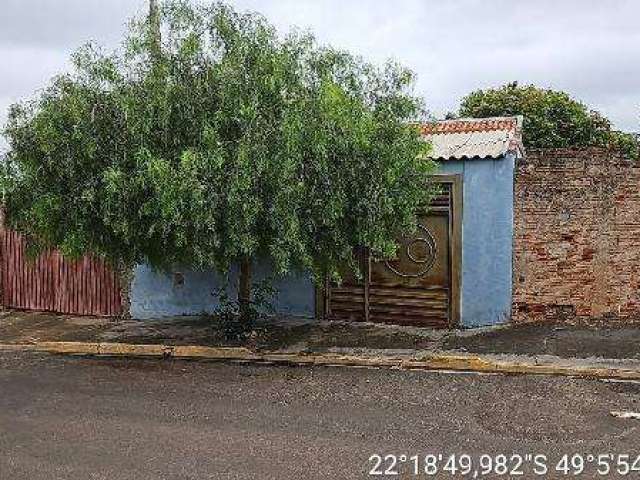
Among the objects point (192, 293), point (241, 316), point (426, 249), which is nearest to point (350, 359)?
point (241, 316)

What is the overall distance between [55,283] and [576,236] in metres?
9.63

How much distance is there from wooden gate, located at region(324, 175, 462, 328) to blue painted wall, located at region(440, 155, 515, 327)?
14cm

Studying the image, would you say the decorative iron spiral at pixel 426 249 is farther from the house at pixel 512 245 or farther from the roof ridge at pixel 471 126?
the roof ridge at pixel 471 126

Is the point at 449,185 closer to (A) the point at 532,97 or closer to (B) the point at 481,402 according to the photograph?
(B) the point at 481,402


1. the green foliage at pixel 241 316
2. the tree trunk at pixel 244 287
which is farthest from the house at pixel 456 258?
the tree trunk at pixel 244 287

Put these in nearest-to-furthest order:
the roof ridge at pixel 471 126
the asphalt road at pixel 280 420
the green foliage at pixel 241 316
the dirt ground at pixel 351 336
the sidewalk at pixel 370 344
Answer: the asphalt road at pixel 280 420 → the sidewalk at pixel 370 344 → the dirt ground at pixel 351 336 → the green foliage at pixel 241 316 → the roof ridge at pixel 471 126

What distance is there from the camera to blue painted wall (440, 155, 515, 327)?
35.4ft

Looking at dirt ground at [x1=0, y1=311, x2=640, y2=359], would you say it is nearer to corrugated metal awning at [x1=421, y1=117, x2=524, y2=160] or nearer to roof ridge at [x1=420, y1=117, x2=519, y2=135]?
corrugated metal awning at [x1=421, y1=117, x2=524, y2=160]

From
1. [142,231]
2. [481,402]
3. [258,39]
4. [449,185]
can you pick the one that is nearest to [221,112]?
[258,39]

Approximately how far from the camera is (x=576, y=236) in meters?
10.7

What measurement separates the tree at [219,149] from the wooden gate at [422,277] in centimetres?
159

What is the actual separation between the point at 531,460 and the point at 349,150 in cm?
463

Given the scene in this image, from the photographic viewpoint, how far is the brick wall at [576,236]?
10.5 metres

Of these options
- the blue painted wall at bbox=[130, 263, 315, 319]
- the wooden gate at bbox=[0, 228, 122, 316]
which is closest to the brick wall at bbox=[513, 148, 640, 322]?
the blue painted wall at bbox=[130, 263, 315, 319]
